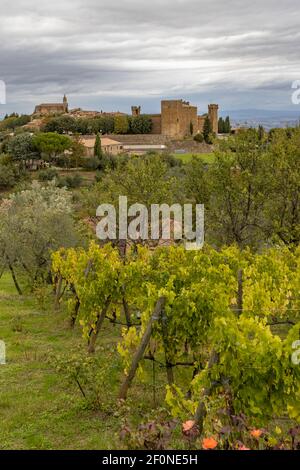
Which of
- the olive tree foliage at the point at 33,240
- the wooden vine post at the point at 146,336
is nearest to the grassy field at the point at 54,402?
the wooden vine post at the point at 146,336

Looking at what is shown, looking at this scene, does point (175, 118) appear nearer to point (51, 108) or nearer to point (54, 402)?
point (51, 108)

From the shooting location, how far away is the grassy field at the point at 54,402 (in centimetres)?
658

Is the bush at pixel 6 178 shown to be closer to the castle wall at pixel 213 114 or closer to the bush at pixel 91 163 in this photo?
the bush at pixel 91 163

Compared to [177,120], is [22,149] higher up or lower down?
lower down

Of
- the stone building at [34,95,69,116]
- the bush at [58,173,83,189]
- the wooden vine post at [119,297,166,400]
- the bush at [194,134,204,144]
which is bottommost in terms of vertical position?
the bush at [58,173,83,189]

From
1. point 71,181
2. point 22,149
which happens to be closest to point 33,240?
point 71,181

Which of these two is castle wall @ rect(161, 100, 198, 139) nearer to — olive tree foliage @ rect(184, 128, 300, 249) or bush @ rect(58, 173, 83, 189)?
bush @ rect(58, 173, 83, 189)

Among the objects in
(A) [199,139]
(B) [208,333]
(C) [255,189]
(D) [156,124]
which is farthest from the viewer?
(D) [156,124]

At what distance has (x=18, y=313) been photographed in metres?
14.1

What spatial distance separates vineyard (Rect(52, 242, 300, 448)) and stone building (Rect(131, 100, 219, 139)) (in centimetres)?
10811

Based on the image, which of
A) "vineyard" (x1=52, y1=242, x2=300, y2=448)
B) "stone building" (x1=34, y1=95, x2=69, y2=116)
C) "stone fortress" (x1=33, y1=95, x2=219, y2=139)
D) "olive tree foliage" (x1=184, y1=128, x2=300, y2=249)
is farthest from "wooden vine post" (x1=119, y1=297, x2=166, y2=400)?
"stone building" (x1=34, y1=95, x2=69, y2=116)

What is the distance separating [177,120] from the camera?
11938cm

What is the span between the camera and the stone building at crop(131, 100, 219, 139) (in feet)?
389

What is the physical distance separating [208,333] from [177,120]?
382ft
